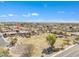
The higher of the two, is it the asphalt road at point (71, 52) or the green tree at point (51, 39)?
the green tree at point (51, 39)

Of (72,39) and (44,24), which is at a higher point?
(44,24)

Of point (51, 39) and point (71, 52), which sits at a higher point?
point (51, 39)

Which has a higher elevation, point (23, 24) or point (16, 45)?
point (23, 24)

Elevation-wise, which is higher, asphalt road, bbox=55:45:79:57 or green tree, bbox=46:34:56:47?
green tree, bbox=46:34:56:47

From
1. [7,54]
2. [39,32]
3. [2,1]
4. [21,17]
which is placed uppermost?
[2,1]

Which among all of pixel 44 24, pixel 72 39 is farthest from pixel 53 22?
pixel 72 39

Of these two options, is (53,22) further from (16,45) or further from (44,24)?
(16,45)

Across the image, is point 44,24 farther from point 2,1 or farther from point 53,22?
point 2,1

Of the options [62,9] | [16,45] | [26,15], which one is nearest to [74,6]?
[62,9]
